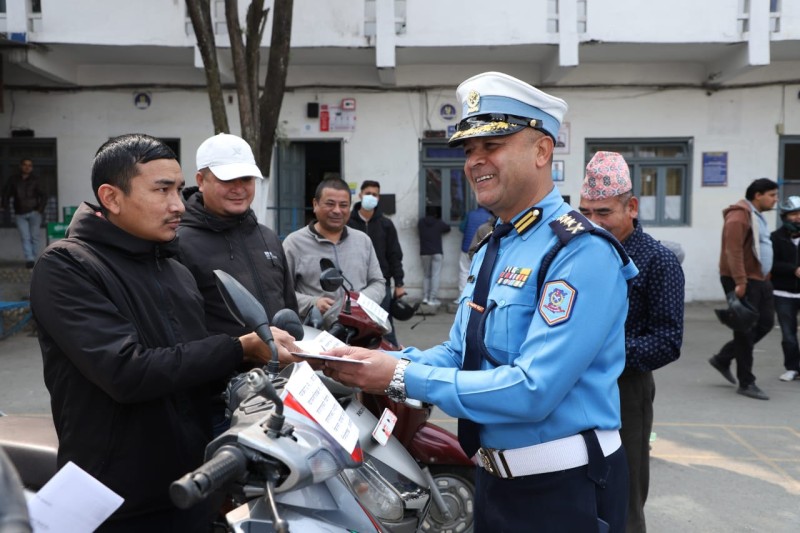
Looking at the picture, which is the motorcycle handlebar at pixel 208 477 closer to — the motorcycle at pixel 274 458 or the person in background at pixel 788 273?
the motorcycle at pixel 274 458

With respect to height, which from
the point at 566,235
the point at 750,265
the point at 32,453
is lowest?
the point at 32,453

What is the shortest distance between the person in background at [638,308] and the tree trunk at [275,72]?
18.1 feet

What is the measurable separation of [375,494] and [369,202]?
4.81 meters

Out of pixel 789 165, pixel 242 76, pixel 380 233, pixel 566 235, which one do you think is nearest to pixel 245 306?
pixel 566 235

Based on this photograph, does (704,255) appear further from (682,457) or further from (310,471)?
(310,471)

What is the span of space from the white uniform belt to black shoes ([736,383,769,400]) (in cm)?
526

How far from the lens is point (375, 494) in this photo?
264cm

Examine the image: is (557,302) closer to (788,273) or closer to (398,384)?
(398,384)

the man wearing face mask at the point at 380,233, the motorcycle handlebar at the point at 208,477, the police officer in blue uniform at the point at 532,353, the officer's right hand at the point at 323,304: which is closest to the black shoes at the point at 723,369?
the man wearing face mask at the point at 380,233

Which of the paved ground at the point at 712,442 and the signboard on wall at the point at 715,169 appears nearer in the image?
the paved ground at the point at 712,442

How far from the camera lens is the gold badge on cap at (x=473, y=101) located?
1.86 m

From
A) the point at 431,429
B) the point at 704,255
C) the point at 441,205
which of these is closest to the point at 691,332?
the point at 704,255

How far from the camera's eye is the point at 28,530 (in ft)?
2.85

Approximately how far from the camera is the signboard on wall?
1159 centimetres
